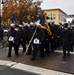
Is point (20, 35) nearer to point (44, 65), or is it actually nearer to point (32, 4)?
point (44, 65)

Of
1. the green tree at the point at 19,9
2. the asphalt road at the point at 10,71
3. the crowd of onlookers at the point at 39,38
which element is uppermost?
the green tree at the point at 19,9

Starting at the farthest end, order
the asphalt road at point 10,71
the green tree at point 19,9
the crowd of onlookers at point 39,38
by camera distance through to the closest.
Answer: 1. the green tree at point 19,9
2. the crowd of onlookers at point 39,38
3. the asphalt road at point 10,71

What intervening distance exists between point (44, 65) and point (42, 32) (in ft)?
7.13

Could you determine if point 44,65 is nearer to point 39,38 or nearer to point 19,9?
point 39,38

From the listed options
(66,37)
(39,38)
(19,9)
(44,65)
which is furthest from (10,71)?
(19,9)

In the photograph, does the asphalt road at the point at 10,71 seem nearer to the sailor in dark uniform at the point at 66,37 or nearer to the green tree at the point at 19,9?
the sailor in dark uniform at the point at 66,37

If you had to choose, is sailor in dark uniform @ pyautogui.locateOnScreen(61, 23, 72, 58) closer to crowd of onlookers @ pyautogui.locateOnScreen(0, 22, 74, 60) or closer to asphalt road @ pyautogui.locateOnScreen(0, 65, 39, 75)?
crowd of onlookers @ pyautogui.locateOnScreen(0, 22, 74, 60)

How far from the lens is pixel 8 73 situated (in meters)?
9.30

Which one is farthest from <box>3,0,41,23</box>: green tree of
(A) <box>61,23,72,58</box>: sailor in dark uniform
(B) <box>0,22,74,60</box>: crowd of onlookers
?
(A) <box>61,23,72,58</box>: sailor in dark uniform

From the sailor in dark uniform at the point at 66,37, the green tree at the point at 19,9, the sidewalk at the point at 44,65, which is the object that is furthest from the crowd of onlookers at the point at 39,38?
the green tree at the point at 19,9

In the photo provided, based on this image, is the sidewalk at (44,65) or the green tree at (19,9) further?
the green tree at (19,9)

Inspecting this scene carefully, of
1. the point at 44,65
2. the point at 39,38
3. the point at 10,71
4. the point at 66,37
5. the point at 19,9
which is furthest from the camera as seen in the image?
the point at 19,9

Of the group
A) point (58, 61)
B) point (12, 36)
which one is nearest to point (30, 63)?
point (58, 61)

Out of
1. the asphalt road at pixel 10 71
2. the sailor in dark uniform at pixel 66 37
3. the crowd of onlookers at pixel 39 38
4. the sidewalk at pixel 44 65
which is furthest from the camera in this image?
the sailor in dark uniform at pixel 66 37
